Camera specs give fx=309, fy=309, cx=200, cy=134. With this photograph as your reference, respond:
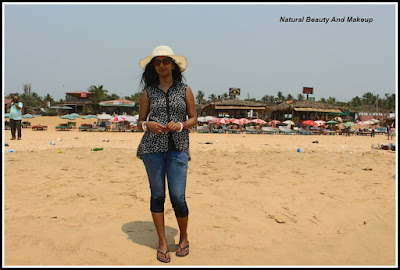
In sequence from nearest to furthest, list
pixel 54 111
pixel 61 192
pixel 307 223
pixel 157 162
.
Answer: pixel 157 162
pixel 307 223
pixel 61 192
pixel 54 111

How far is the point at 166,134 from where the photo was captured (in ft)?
8.42

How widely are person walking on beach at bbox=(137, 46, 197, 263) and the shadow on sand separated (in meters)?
0.27

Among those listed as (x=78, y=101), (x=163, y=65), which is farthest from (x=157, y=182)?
(x=78, y=101)

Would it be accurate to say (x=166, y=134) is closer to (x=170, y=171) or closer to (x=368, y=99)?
(x=170, y=171)

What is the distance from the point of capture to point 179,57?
264 cm

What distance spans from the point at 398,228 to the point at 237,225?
5.70 ft

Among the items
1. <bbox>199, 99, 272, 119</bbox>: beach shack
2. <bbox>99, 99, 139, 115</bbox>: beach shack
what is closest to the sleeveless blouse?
<bbox>199, 99, 272, 119</bbox>: beach shack

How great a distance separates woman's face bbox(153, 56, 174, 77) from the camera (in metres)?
2.60

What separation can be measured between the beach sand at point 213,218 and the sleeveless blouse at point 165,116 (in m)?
0.92

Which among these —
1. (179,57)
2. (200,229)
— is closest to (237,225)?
(200,229)

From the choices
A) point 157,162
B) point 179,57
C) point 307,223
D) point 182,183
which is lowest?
point 307,223

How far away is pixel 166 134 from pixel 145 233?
114cm

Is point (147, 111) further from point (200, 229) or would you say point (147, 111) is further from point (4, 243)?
point (4, 243)

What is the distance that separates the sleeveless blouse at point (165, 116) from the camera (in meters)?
2.56
